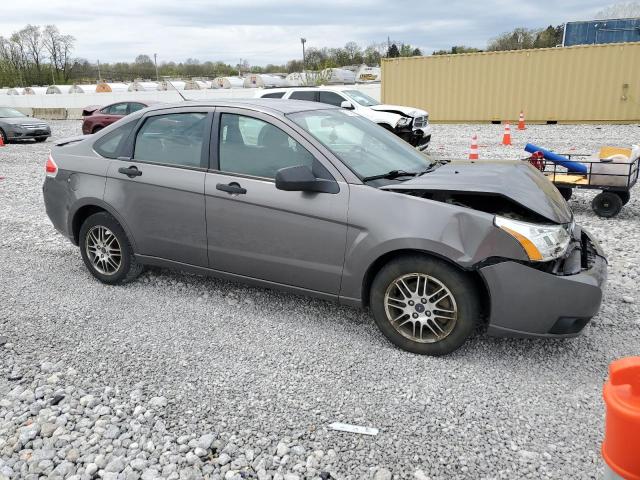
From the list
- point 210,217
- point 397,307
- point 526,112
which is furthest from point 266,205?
point 526,112

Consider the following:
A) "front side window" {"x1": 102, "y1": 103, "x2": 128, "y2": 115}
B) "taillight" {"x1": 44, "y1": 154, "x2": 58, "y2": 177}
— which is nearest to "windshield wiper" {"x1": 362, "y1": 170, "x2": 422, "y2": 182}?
"taillight" {"x1": 44, "y1": 154, "x2": 58, "y2": 177}

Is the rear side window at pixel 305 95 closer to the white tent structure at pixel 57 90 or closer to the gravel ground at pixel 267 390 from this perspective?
the gravel ground at pixel 267 390

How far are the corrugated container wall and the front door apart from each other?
19381mm

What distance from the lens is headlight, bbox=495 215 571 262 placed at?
3.14 m

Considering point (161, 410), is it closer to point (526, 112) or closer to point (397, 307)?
point (397, 307)

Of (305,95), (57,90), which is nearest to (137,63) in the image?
(57,90)

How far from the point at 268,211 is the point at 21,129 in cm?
1856

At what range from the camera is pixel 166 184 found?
14.2 ft

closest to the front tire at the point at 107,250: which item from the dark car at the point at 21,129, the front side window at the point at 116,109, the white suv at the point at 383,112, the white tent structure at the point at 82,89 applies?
the white suv at the point at 383,112

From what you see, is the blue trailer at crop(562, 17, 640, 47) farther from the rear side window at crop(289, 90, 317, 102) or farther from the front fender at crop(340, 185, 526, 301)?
the front fender at crop(340, 185, 526, 301)

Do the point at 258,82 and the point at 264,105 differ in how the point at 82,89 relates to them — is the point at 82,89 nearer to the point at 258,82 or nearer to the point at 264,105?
the point at 258,82

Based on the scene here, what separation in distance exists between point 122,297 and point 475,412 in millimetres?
3145

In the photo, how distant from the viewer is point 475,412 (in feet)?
9.75

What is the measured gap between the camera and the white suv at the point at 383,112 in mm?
12977
